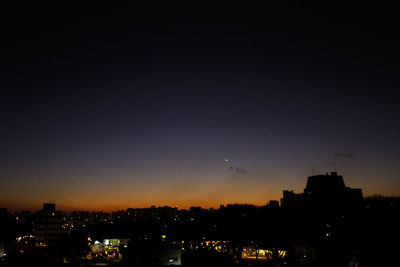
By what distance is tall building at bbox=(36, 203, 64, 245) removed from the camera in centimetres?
8104

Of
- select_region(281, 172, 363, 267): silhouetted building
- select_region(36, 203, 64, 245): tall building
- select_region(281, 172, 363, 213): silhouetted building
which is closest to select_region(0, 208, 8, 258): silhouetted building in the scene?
select_region(36, 203, 64, 245): tall building

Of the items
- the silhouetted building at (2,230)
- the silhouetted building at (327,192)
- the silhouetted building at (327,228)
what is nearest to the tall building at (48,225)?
the silhouetted building at (2,230)

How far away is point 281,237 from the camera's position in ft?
147

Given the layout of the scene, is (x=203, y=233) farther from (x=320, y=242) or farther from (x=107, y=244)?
(x=320, y=242)

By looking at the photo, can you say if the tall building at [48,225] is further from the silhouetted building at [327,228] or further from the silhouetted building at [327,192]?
the silhouetted building at [327,192]

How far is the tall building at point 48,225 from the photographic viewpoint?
81.0 m

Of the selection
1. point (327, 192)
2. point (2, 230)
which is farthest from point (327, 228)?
point (2, 230)

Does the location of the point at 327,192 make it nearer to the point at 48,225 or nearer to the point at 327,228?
the point at 327,228

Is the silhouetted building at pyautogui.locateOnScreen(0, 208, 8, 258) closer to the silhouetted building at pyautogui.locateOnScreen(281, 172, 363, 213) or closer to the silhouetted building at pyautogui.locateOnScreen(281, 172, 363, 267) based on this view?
the silhouetted building at pyautogui.locateOnScreen(281, 172, 363, 267)

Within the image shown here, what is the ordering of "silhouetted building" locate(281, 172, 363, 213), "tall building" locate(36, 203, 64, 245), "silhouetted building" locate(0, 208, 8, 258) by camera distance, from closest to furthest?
1. "silhouetted building" locate(0, 208, 8, 258)
2. "silhouetted building" locate(281, 172, 363, 213)
3. "tall building" locate(36, 203, 64, 245)

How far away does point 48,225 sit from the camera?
83.2 meters

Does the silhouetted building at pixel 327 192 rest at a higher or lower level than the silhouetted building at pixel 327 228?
higher

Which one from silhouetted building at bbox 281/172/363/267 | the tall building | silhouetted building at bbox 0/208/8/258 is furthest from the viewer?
the tall building

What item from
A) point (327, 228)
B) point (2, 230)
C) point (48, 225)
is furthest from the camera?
point (48, 225)
